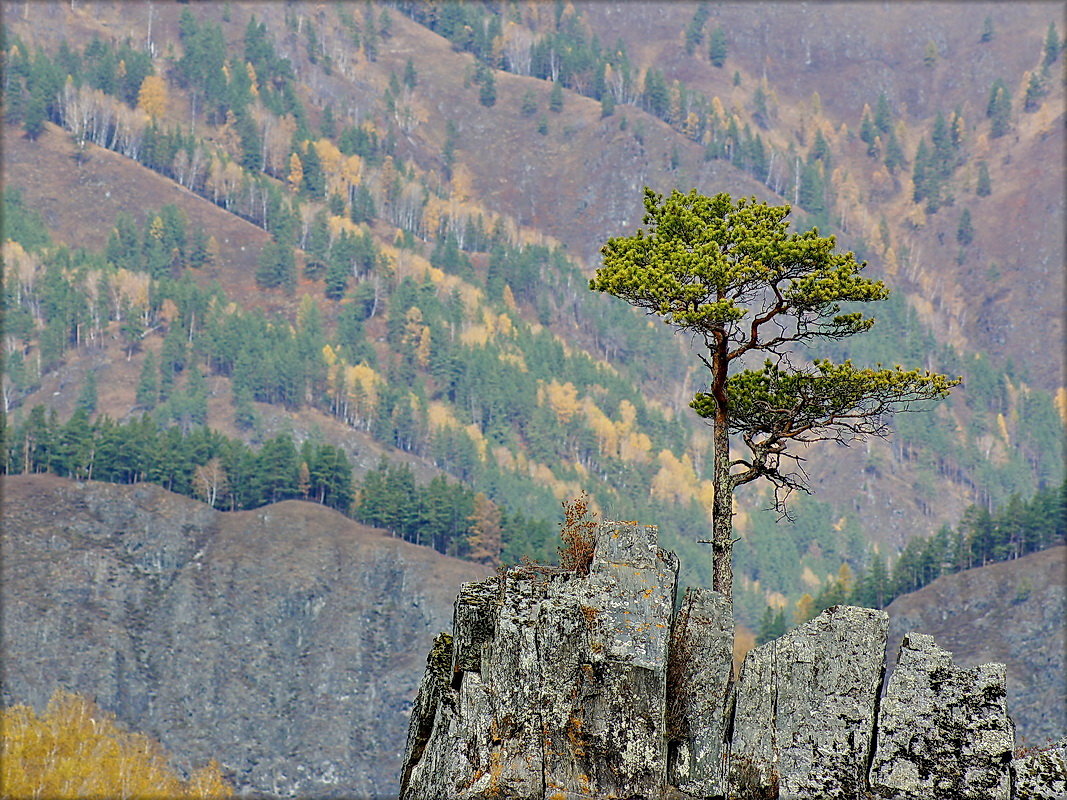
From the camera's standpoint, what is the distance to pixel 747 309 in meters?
32.2

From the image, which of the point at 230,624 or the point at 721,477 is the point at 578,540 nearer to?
the point at 721,477

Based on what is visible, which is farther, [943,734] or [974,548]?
[974,548]

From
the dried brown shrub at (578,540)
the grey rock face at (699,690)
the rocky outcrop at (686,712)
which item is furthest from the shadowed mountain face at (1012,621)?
the rocky outcrop at (686,712)

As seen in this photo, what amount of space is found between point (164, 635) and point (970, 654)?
86689 millimetres

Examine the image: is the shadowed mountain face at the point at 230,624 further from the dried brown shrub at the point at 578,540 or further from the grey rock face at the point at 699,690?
the grey rock face at the point at 699,690

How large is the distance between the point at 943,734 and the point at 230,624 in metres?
150

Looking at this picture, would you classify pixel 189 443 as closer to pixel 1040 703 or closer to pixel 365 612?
pixel 365 612

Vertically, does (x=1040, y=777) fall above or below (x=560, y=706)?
below

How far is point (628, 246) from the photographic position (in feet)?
112

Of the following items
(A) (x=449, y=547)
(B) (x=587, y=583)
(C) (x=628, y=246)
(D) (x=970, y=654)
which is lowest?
(B) (x=587, y=583)

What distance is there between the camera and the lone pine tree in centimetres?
3238

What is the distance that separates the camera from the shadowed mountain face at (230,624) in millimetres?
152750

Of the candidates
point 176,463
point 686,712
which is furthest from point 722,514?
point 176,463

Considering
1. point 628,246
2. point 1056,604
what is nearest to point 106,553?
point 1056,604
